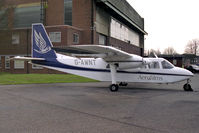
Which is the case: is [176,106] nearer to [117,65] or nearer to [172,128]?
[172,128]

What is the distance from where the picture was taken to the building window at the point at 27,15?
37438 mm

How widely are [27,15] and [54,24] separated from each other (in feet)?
22.3

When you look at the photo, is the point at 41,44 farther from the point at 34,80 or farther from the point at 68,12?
the point at 68,12

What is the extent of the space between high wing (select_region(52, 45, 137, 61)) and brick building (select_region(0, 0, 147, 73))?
18.4m

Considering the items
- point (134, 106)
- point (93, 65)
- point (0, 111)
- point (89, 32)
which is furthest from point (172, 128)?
point (89, 32)

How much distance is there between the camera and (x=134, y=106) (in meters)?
8.70

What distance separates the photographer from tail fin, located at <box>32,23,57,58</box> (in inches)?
656

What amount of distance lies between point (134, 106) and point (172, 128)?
10.1 feet

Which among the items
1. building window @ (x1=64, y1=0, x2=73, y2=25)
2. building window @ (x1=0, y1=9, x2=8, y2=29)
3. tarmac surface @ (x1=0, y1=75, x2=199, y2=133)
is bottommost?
tarmac surface @ (x1=0, y1=75, x2=199, y2=133)

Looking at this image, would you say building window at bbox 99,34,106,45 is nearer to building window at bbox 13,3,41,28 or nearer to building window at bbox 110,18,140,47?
building window at bbox 110,18,140,47

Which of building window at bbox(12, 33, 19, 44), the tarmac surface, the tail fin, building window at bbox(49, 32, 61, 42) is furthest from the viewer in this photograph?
building window at bbox(12, 33, 19, 44)

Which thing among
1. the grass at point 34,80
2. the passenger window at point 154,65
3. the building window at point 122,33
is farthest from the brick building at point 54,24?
the passenger window at point 154,65

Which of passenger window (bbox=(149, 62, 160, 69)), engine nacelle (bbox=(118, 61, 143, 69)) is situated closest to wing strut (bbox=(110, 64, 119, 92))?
engine nacelle (bbox=(118, 61, 143, 69))

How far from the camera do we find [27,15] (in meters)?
38.4
